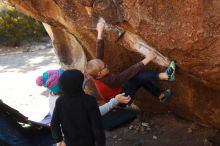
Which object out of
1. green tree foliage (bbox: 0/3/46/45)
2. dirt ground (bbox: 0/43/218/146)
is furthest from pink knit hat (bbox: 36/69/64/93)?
green tree foliage (bbox: 0/3/46/45)

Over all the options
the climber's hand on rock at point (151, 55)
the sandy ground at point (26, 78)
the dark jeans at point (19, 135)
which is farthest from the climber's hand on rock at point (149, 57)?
the sandy ground at point (26, 78)

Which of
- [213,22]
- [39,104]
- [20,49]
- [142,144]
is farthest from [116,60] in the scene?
[20,49]

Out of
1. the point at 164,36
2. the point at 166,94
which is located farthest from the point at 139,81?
the point at 164,36

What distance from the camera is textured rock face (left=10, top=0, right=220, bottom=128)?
158 inches

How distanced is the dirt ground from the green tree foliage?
43cm

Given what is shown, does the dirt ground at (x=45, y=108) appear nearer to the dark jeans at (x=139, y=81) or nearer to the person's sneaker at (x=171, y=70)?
the dark jeans at (x=139, y=81)

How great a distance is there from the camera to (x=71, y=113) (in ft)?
13.5

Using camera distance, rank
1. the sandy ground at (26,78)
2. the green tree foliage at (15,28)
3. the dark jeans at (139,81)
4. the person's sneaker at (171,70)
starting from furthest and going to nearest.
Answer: the green tree foliage at (15,28) → the sandy ground at (26,78) → the dark jeans at (139,81) → the person's sneaker at (171,70)

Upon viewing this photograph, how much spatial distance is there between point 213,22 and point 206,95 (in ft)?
5.43

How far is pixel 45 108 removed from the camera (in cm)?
843

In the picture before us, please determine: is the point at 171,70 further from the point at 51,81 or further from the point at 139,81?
the point at 51,81

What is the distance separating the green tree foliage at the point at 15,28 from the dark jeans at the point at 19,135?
1040 centimetres

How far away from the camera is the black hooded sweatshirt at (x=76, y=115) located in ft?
13.1

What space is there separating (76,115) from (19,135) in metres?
1.77
